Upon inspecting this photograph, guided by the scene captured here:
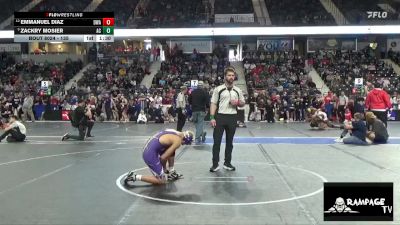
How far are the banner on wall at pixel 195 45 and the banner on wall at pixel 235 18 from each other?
1888 mm

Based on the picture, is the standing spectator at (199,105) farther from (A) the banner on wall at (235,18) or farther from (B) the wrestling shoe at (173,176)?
(A) the banner on wall at (235,18)

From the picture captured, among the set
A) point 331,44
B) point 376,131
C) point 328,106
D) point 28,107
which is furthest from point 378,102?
point 331,44

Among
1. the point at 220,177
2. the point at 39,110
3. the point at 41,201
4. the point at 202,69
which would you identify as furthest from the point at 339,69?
the point at 41,201

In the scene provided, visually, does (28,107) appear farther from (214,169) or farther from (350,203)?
(350,203)

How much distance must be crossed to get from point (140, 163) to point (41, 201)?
3224 mm

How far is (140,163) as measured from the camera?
865 centimetres

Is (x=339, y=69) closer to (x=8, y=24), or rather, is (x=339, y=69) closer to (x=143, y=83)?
(x=143, y=83)

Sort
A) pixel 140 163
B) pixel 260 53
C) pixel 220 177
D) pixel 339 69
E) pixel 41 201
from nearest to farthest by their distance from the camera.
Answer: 1. pixel 41 201
2. pixel 220 177
3. pixel 140 163
4. pixel 339 69
5. pixel 260 53

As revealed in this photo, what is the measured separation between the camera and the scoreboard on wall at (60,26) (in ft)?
76.0

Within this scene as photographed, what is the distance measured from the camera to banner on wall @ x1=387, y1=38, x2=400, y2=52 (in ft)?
111

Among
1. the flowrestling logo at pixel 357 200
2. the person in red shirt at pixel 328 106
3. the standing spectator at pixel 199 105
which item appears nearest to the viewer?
the flowrestling logo at pixel 357 200

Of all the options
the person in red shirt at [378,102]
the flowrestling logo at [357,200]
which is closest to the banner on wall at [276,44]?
the person in red shirt at [378,102]

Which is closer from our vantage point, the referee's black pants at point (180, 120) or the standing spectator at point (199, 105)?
the standing spectator at point (199, 105)

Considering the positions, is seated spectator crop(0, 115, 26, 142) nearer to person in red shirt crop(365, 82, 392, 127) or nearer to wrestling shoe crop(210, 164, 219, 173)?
wrestling shoe crop(210, 164, 219, 173)
